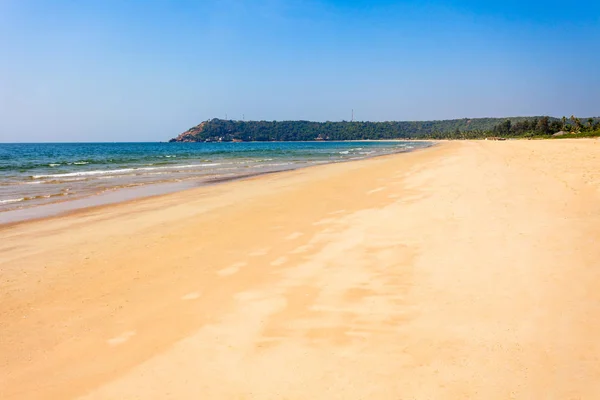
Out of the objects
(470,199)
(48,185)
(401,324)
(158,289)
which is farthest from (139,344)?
(48,185)

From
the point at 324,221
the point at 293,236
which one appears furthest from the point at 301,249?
the point at 324,221

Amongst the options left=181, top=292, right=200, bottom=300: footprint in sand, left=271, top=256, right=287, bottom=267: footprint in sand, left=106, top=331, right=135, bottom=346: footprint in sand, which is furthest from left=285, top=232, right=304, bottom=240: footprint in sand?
left=106, top=331, right=135, bottom=346: footprint in sand

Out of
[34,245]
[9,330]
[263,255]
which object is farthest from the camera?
[34,245]

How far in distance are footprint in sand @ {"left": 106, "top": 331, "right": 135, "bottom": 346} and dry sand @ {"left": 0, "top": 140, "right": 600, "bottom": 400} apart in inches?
0.8

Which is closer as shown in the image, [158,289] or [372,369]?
[372,369]

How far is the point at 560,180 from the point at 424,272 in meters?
10.5

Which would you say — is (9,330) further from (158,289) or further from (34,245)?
(34,245)

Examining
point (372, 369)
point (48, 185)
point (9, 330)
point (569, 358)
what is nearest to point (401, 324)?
point (372, 369)

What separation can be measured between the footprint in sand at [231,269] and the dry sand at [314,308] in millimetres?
47

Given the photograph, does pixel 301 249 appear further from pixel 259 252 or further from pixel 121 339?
pixel 121 339

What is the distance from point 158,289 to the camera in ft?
18.3

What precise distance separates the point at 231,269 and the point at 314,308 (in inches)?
Answer: 78.7

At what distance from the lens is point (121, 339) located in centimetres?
423

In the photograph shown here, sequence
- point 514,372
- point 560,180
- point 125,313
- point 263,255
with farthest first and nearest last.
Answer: point 560,180 < point 263,255 < point 125,313 < point 514,372
